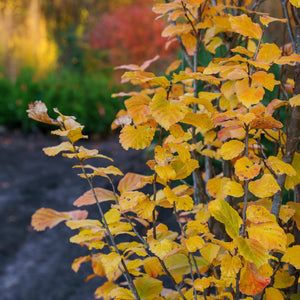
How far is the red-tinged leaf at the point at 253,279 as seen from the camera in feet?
2.79

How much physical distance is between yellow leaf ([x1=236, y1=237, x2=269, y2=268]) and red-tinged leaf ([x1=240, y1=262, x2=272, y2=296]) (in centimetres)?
8

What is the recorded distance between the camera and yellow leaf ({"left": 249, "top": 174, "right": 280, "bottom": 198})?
0.85 metres

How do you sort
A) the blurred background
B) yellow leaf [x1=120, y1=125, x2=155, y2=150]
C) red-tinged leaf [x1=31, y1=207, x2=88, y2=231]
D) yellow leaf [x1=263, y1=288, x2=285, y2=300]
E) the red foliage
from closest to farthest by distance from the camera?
yellow leaf [x1=120, y1=125, x2=155, y2=150] → yellow leaf [x1=263, y1=288, x2=285, y2=300] → red-tinged leaf [x1=31, y1=207, x2=88, y2=231] → the blurred background → the red foliage

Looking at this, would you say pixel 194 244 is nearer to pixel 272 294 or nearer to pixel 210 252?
pixel 210 252

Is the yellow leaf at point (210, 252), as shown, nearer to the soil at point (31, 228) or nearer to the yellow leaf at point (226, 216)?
the yellow leaf at point (226, 216)

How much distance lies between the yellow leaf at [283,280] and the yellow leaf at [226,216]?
393 mm

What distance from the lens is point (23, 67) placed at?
8875 mm

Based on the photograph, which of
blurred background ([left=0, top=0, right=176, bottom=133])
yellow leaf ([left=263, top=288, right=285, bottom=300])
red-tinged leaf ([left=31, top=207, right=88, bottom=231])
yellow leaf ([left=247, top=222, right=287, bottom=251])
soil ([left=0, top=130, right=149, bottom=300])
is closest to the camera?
yellow leaf ([left=247, top=222, right=287, bottom=251])

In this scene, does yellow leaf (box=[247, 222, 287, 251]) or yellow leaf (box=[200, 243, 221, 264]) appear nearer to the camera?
yellow leaf (box=[247, 222, 287, 251])

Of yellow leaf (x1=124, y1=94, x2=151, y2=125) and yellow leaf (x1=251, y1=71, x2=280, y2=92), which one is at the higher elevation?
yellow leaf (x1=251, y1=71, x2=280, y2=92)

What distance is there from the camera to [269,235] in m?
0.80

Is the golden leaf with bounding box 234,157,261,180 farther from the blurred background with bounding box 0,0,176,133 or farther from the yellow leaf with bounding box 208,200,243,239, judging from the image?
the blurred background with bounding box 0,0,176,133

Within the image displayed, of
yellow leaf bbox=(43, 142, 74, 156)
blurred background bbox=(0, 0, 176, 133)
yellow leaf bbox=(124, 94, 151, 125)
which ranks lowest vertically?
blurred background bbox=(0, 0, 176, 133)

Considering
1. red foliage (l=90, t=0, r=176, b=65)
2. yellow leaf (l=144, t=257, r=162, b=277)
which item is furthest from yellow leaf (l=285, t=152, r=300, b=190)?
red foliage (l=90, t=0, r=176, b=65)
